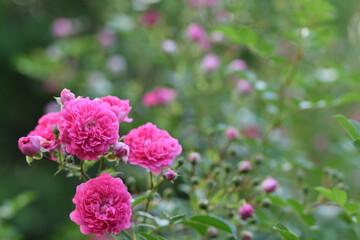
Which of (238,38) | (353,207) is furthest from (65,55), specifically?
(353,207)

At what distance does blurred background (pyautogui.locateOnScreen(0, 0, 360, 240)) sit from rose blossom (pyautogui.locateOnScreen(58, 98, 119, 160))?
520 mm

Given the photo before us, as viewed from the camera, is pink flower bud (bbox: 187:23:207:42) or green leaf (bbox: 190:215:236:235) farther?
pink flower bud (bbox: 187:23:207:42)

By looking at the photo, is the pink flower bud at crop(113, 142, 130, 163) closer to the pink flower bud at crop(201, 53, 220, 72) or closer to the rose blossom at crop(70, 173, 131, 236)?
the rose blossom at crop(70, 173, 131, 236)

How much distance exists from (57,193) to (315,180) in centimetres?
199

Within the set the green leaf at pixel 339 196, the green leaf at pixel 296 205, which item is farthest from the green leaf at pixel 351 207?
the green leaf at pixel 296 205

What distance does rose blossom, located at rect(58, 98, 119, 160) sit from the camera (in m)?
0.80

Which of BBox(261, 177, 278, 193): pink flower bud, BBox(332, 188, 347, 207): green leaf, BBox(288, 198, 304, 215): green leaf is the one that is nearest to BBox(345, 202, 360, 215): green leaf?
BBox(332, 188, 347, 207): green leaf

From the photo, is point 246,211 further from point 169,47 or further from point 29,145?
point 169,47

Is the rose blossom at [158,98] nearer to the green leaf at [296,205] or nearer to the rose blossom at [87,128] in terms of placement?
the green leaf at [296,205]

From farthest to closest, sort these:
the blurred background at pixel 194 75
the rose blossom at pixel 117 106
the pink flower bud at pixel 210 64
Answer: the pink flower bud at pixel 210 64 < the blurred background at pixel 194 75 < the rose blossom at pixel 117 106

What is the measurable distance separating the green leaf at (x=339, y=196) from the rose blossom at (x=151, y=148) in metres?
0.33

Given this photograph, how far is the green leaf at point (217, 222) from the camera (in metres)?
0.88

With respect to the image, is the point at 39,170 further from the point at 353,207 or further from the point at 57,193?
the point at 353,207

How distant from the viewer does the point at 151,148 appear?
0.86 m
